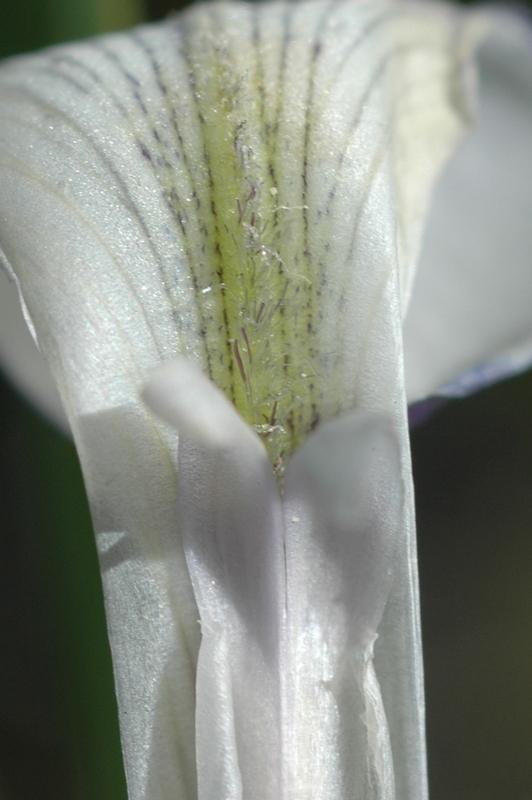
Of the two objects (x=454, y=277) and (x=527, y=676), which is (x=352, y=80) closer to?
(x=454, y=277)

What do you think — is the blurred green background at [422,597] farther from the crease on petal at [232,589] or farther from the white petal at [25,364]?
the crease on petal at [232,589]

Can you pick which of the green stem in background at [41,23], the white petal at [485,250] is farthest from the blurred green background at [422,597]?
the white petal at [485,250]

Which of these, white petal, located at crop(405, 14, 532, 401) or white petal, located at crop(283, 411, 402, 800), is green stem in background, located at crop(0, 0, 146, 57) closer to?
white petal, located at crop(405, 14, 532, 401)

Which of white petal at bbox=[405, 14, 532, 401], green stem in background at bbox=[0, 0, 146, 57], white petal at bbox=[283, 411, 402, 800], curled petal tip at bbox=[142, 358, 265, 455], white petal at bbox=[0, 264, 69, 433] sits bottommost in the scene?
white petal at bbox=[283, 411, 402, 800]

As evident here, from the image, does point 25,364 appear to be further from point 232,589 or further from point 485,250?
point 485,250

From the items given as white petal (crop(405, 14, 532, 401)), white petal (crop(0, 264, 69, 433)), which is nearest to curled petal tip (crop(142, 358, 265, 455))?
white petal (crop(0, 264, 69, 433))

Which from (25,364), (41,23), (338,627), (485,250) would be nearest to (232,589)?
(338,627)

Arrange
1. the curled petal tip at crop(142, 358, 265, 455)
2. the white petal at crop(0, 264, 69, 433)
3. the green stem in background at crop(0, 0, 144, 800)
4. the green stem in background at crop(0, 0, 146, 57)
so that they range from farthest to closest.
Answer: the green stem in background at crop(0, 0, 146, 57)
the green stem in background at crop(0, 0, 144, 800)
the white petal at crop(0, 264, 69, 433)
the curled petal tip at crop(142, 358, 265, 455)
